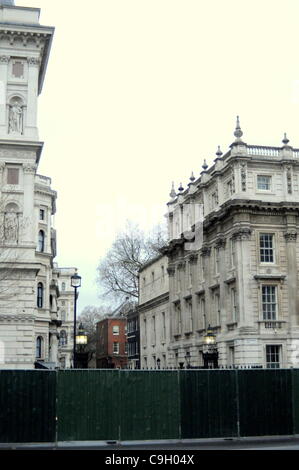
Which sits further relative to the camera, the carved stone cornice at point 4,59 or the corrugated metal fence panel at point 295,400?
the carved stone cornice at point 4,59

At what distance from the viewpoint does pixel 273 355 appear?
46625mm

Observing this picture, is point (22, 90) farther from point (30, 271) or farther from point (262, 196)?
point (262, 196)

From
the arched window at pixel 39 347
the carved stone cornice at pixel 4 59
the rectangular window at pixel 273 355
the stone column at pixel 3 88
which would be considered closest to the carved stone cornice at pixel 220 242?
the rectangular window at pixel 273 355

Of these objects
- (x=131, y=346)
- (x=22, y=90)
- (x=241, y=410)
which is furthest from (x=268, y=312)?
(x=131, y=346)

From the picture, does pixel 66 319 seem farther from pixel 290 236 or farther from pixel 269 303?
pixel 290 236

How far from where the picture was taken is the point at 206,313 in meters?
53.6

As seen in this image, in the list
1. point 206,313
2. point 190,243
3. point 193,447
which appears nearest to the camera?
point 193,447

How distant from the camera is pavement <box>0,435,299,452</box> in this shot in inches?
750

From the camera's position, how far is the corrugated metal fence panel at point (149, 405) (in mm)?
20188

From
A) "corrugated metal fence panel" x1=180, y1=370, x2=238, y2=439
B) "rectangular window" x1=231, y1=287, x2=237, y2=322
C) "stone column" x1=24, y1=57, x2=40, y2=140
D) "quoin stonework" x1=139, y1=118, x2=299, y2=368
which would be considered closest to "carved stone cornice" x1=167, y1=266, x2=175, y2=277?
"quoin stonework" x1=139, y1=118, x2=299, y2=368

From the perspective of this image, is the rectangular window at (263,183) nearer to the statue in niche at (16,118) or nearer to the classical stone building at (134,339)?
the statue in niche at (16,118)

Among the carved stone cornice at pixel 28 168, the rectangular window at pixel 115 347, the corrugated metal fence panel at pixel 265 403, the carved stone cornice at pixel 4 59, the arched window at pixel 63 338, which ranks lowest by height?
the corrugated metal fence panel at pixel 265 403

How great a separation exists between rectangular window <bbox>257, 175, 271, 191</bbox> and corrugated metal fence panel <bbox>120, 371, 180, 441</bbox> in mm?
30364

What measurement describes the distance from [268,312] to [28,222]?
1813 centimetres
